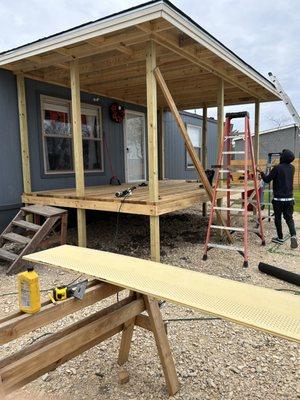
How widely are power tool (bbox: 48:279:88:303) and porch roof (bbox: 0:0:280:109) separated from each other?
3.20 meters

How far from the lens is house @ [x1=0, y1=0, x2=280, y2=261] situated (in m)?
4.25

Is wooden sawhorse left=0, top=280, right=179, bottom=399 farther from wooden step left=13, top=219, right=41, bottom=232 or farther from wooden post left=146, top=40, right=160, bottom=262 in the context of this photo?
wooden step left=13, top=219, right=41, bottom=232

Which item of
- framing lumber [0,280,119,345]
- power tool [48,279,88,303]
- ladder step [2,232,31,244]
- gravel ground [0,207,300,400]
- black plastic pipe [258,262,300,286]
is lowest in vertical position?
gravel ground [0,207,300,400]

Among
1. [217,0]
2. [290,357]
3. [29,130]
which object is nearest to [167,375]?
[290,357]

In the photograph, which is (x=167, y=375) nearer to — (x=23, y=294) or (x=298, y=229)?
(x=23, y=294)

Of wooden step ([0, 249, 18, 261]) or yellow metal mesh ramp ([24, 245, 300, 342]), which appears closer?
yellow metal mesh ramp ([24, 245, 300, 342])

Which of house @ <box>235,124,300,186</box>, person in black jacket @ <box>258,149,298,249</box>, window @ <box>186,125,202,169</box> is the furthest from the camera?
house @ <box>235,124,300,186</box>

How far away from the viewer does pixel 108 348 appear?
104 inches

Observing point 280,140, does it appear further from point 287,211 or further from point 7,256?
point 7,256

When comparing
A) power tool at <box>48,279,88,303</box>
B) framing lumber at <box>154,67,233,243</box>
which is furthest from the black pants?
power tool at <box>48,279,88,303</box>

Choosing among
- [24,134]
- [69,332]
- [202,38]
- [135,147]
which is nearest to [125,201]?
[202,38]

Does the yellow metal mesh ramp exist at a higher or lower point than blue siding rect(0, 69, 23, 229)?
lower

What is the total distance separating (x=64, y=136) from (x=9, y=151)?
55.0 inches

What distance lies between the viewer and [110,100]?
8.01 meters
